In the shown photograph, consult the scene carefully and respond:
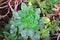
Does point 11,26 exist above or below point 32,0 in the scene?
below

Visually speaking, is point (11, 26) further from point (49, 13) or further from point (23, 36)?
point (49, 13)

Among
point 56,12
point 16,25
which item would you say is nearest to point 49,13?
point 56,12

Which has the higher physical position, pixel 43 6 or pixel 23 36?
pixel 43 6

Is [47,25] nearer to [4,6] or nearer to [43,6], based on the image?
[43,6]

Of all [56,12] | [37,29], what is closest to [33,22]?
[37,29]

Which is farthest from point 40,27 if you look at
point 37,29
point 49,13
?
point 49,13

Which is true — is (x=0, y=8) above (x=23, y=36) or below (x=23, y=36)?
above

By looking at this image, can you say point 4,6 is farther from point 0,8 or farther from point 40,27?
point 40,27
